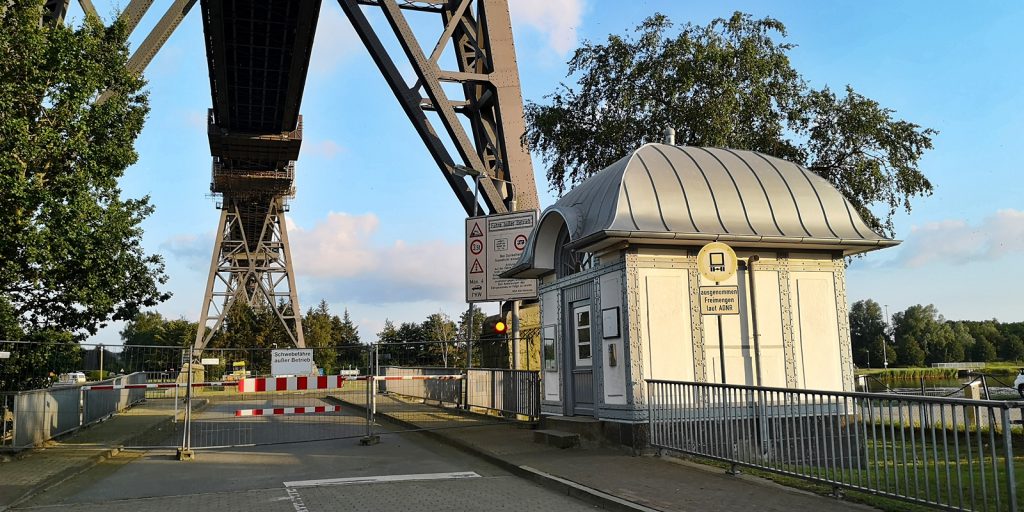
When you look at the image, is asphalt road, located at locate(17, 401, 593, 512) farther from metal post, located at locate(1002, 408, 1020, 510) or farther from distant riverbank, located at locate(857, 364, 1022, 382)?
distant riverbank, located at locate(857, 364, 1022, 382)

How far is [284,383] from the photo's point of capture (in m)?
14.7

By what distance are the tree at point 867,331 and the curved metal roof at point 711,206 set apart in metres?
115

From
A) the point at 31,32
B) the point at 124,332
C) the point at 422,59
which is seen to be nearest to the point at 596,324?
the point at 31,32

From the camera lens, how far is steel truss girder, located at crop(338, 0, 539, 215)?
2406 cm

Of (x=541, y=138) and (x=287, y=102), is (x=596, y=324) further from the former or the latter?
(x=287, y=102)

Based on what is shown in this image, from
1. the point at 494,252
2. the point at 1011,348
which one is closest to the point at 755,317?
the point at 494,252

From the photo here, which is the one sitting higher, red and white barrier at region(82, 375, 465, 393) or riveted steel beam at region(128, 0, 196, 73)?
riveted steel beam at region(128, 0, 196, 73)

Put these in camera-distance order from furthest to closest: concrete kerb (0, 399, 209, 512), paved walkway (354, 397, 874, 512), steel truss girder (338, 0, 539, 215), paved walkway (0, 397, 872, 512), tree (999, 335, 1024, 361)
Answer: tree (999, 335, 1024, 361) < steel truss girder (338, 0, 539, 215) < concrete kerb (0, 399, 209, 512) < paved walkway (0, 397, 872, 512) < paved walkway (354, 397, 874, 512)

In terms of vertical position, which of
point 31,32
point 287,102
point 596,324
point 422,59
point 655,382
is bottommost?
point 655,382

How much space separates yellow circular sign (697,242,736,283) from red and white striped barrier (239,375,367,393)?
779 cm

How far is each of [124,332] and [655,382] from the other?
→ 6135 inches

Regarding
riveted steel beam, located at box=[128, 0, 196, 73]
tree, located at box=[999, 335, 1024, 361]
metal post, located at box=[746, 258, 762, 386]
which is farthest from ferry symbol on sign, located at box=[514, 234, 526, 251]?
tree, located at box=[999, 335, 1024, 361]

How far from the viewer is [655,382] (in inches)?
451

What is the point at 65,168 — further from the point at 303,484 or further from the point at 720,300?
the point at 720,300
